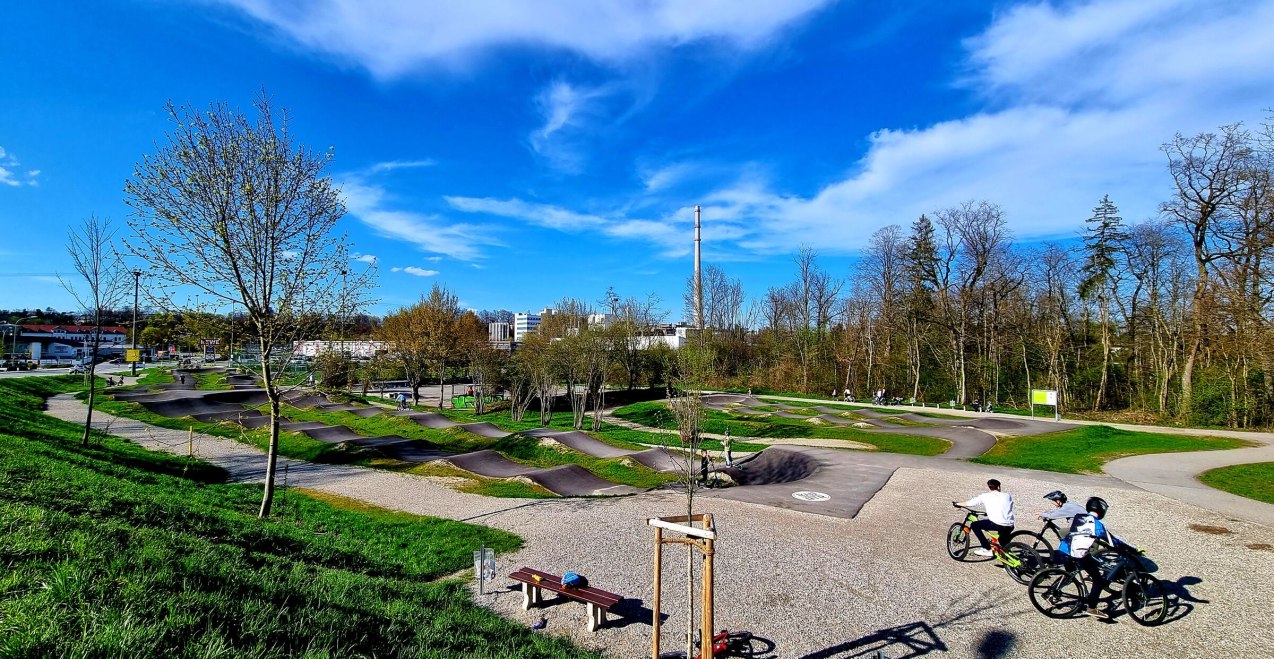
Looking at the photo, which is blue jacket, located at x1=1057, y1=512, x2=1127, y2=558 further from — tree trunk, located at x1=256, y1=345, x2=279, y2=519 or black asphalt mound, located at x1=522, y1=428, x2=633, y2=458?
black asphalt mound, located at x1=522, y1=428, x2=633, y2=458

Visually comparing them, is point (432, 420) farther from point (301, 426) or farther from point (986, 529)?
point (986, 529)

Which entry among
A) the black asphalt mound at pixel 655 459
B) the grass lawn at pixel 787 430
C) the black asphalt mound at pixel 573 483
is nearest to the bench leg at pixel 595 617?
the black asphalt mound at pixel 573 483

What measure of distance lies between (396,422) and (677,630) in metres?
23.9

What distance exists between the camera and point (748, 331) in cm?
6262

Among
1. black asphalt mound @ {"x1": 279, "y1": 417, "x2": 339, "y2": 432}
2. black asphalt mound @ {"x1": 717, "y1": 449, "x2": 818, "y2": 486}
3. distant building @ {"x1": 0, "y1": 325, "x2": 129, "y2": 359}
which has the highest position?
distant building @ {"x1": 0, "y1": 325, "x2": 129, "y2": 359}

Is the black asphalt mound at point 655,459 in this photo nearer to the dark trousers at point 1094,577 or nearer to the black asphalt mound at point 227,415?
the dark trousers at point 1094,577

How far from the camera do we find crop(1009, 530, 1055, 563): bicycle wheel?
798 centimetres

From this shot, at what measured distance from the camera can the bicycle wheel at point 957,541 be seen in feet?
30.5

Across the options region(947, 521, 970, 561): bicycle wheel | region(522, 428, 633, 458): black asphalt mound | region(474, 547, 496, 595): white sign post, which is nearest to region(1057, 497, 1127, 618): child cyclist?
region(947, 521, 970, 561): bicycle wheel

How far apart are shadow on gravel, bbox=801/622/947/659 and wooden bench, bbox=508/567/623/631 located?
2.37 meters

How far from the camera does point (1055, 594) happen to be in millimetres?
7211

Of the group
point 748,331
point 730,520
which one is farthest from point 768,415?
point 748,331

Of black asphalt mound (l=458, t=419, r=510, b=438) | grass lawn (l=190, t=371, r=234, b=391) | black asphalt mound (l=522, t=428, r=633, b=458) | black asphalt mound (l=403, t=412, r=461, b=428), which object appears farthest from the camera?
grass lawn (l=190, t=371, r=234, b=391)

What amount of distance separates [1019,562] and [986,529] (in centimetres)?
77
